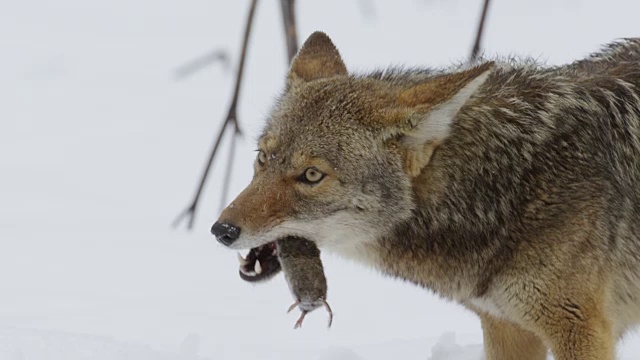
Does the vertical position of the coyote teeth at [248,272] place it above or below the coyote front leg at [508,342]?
above

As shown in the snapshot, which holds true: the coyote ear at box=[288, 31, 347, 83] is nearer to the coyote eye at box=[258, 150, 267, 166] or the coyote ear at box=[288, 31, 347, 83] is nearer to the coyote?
the coyote

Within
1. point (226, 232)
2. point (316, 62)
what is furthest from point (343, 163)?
point (316, 62)

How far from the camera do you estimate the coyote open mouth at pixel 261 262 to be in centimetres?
450

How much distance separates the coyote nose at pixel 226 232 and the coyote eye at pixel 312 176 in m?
0.33

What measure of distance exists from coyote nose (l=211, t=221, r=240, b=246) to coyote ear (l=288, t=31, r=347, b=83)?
0.94 m

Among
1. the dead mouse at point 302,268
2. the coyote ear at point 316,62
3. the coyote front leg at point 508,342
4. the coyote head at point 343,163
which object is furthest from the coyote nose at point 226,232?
the coyote front leg at point 508,342

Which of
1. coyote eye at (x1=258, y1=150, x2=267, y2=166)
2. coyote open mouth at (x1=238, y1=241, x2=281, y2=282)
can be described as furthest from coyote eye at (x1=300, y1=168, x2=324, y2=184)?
coyote open mouth at (x1=238, y1=241, x2=281, y2=282)

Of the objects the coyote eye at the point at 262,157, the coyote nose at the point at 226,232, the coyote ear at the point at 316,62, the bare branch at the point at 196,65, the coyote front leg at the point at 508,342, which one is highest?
the coyote ear at the point at 316,62

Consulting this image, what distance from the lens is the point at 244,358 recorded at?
19.2 feet

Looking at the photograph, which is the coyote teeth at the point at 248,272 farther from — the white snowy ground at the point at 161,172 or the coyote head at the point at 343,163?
the white snowy ground at the point at 161,172

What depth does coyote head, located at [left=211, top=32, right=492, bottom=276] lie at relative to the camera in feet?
14.0

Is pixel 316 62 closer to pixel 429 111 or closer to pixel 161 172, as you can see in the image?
pixel 429 111

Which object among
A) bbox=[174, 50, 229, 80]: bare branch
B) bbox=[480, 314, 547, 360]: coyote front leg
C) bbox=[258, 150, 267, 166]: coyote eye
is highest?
bbox=[258, 150, 267, 166]: coyote eye

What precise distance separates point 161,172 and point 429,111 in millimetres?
6264
